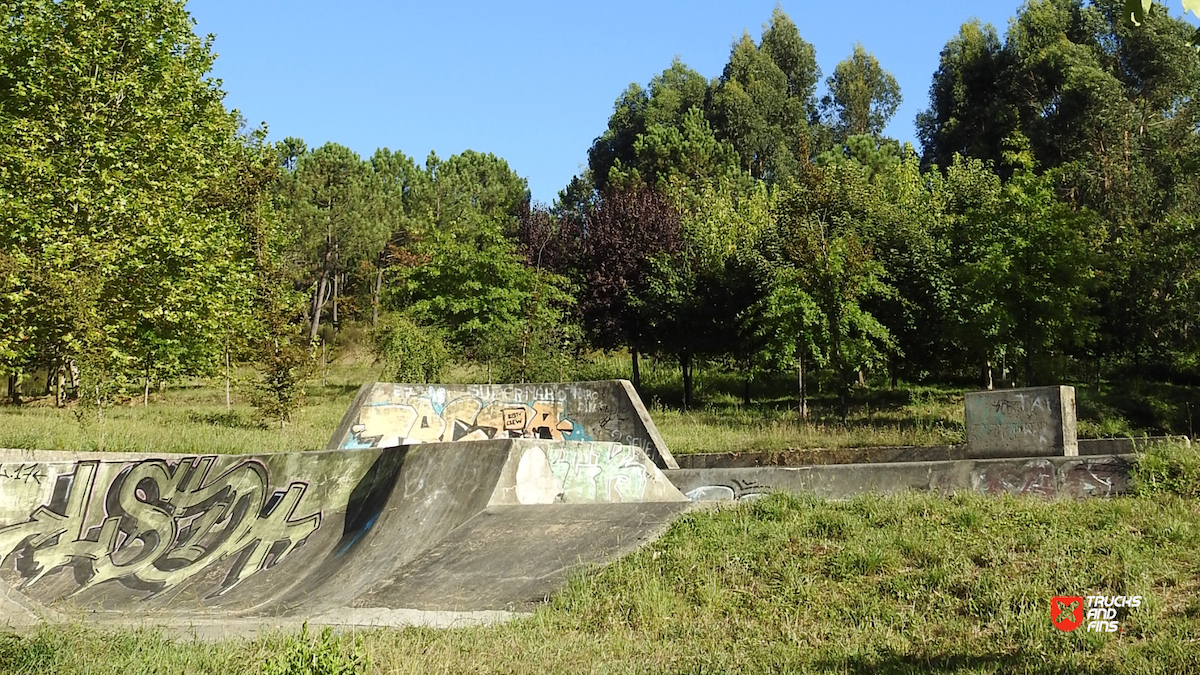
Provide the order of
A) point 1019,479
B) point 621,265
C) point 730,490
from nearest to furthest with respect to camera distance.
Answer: point 1019,479 < point 730,490 < point 621,265

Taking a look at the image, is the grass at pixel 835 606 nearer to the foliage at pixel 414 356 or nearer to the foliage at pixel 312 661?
the foliage at pixel 312 661

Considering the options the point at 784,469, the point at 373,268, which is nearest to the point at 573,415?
the point at 784,469

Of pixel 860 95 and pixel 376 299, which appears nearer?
pixel 376 299

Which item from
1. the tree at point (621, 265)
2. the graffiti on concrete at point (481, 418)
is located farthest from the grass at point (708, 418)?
the graffiti on concrete at point (481, 418)

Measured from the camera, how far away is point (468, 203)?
49.8m

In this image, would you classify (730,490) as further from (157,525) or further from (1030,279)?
(1030,279)

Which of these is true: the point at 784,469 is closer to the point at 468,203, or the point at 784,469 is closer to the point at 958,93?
the point at 468,203

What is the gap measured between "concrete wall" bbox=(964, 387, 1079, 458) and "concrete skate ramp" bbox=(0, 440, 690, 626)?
13.9 feet

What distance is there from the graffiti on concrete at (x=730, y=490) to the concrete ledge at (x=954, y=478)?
1 centimetres

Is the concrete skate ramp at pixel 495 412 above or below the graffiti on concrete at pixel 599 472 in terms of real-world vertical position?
above

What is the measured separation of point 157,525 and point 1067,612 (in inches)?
435

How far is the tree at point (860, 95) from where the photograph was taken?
65.0 metres

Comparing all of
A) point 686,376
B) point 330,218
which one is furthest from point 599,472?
point 330,218

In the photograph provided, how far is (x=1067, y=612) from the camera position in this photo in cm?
702
